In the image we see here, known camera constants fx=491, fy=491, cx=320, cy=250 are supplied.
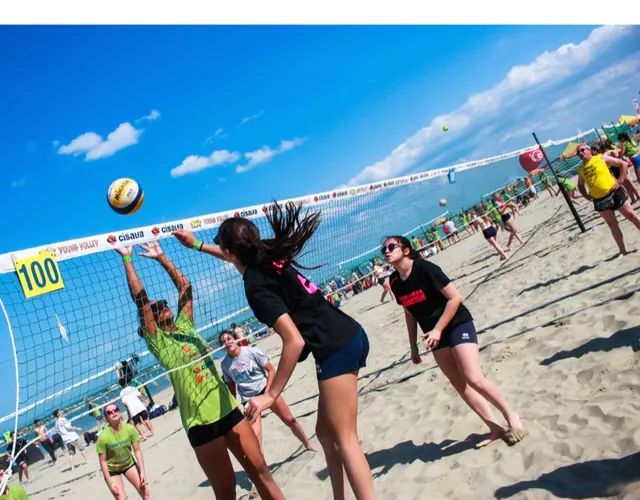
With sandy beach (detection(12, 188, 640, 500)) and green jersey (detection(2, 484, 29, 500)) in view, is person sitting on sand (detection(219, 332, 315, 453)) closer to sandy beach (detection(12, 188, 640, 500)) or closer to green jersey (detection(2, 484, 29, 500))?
sandy beach (detection(12, 188, 640, 500))

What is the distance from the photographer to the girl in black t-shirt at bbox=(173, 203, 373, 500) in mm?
2275

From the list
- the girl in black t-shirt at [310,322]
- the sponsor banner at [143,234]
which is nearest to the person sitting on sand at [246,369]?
the sponsor banner at [143,234]

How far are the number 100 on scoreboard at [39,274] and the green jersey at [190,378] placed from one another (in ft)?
3.28

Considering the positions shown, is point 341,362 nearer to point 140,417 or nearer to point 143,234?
point 143,234

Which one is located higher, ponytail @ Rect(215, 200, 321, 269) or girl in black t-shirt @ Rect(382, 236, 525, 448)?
ponytail @ Rect(215, 200, 321, 269)

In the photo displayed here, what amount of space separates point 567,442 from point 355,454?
54.9 inches

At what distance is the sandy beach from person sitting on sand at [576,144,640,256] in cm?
55

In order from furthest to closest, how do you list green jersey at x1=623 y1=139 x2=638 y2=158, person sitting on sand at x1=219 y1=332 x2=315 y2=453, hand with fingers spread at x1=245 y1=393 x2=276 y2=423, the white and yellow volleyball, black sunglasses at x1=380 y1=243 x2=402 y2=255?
green jersey at x1=623 y1=139 x2=638 y2=158
person sitting on sand at x1=219 y1=332 x2=315 y2=453
the white and yellow volleyball
black sunglasses at x1=380 y1=243 x2=402 y2=255
hand with fingers spread at x1=245 y1=393 x2=276 y2=423

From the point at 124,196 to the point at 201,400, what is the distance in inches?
91.9

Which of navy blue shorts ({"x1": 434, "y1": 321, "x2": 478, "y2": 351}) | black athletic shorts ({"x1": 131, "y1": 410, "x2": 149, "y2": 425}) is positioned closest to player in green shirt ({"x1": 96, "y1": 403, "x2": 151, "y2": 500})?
navy blue shorts ({"x1": 434, "y1": 321, "x2": 478, "y2": 351})

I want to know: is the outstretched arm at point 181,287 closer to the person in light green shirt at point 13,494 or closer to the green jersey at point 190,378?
the green jersey at point 190,378

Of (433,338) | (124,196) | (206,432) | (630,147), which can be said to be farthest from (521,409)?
(630,147)

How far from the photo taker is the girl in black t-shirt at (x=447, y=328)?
10.3 ft

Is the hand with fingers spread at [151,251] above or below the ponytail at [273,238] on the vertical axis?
above
